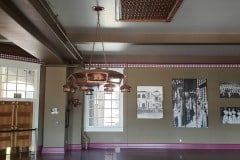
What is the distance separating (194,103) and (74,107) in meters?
4.59

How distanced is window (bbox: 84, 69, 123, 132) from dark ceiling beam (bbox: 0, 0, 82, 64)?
3.24 metres

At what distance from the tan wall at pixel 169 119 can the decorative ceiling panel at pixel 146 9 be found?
517 centimetres

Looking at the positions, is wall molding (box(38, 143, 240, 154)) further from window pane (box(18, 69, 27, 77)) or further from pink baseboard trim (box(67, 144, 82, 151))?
window pane (box(18, 69, 27, 77))

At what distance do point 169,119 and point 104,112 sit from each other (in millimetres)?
2515

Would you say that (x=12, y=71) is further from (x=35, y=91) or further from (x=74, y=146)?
(x=74, y=146)

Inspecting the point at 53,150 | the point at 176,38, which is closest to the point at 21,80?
the point at 53,150

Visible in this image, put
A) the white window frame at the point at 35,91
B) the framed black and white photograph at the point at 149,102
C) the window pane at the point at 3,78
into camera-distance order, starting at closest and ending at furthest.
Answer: the window pane at the point at 3,78
the white window frame at the point at 35,91
the framed black and white photograph at the point at 149,102

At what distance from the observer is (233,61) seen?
11.5 meters

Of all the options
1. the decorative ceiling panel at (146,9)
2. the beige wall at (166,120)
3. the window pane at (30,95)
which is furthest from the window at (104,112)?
the decorative ceiling panel at (146,9)

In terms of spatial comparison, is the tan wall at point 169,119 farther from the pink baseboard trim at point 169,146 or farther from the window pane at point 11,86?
the window pane at point 11,86

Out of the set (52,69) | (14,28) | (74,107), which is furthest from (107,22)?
(74,107)

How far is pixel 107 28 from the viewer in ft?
25.4

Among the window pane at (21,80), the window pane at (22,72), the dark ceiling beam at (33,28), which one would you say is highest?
the dark ceiling beam at (33,28)

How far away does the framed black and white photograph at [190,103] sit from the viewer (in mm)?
11320
